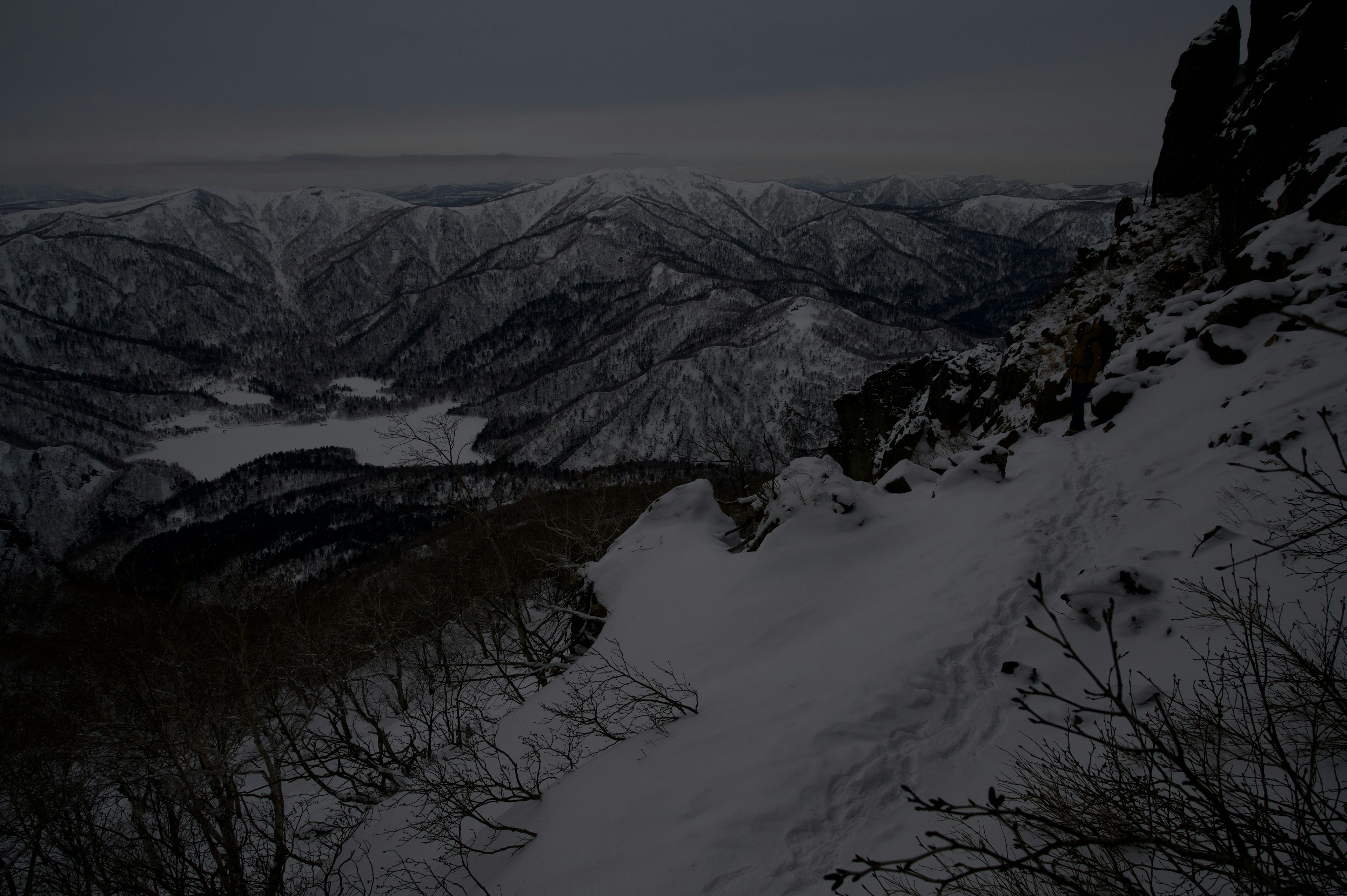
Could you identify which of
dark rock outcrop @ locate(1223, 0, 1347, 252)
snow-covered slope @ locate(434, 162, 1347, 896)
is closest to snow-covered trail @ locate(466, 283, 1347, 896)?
snow-covered slope @ locate(434, 162, 1347, 896)

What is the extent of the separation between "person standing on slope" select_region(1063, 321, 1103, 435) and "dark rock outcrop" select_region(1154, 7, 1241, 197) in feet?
58.0

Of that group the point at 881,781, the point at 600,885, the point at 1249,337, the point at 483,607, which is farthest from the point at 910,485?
the point at 483,607

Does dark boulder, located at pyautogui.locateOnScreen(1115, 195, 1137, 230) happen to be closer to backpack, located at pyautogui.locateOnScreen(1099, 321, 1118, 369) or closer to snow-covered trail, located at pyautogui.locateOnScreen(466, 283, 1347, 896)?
backpack, located at pyautogui.locateOnScreen(1099, 321, 1118, 369)

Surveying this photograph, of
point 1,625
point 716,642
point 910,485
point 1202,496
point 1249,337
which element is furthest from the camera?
point 1,625

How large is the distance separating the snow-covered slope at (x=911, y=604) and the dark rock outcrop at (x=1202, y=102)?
1424 centimetres

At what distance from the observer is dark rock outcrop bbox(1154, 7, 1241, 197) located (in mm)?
23938

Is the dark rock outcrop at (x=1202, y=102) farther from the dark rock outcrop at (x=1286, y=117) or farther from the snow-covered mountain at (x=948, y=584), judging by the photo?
the snow-covered mountain at (x=948, y=584)

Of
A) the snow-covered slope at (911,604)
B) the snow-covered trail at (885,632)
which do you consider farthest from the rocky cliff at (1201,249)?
the snow-covered trail at (885,632)

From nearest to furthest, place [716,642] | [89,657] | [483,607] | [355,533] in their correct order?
[716,642] → [89,657] → [483,607] → [355,533]

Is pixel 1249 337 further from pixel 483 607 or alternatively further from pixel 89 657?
pixel 89 657

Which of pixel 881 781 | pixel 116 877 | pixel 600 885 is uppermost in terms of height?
→ pixel 881 781

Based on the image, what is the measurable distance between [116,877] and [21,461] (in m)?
206

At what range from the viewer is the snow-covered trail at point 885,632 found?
6055 millimetres

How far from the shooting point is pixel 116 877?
391 inches
